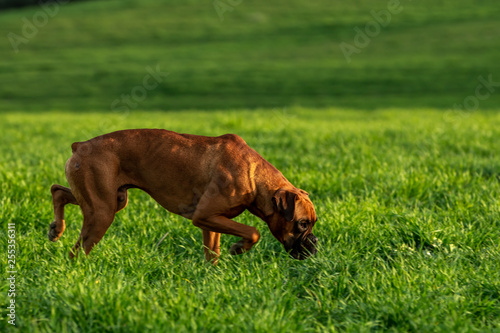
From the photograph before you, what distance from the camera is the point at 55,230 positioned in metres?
4.39

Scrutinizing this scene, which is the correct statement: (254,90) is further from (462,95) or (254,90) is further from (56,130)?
(56,130)

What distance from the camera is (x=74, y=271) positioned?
12.3ft

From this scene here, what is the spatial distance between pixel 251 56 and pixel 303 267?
32.4 metres

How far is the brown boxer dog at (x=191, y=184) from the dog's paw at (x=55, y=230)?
0.92ft

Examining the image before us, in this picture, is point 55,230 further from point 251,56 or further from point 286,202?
point 251,56

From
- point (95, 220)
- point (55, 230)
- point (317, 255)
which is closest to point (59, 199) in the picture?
point (55, 230)

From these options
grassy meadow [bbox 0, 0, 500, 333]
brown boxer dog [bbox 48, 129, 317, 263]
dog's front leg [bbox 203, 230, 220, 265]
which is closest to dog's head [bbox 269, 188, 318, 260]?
brown boxer dog [bbox 48, 129, 317, 263]

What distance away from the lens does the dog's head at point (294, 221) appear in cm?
394

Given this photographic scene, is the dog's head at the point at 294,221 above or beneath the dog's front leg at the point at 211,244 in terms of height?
above

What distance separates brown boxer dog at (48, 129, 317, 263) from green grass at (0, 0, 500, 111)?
19.5 m

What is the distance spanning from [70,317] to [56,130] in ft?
35.2

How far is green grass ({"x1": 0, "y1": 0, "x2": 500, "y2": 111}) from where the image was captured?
26.8 meters

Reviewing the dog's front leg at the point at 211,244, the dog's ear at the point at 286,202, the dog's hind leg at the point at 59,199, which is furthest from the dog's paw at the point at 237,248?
the dog's hind leg at the point at 59,199

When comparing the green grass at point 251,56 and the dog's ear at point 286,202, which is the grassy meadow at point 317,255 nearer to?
the dog's ear at point 286,202
